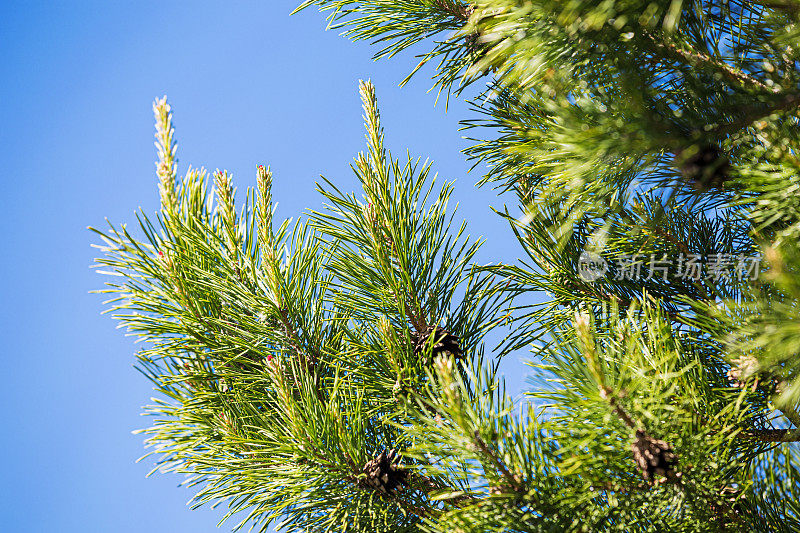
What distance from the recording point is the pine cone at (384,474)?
584 millimetres

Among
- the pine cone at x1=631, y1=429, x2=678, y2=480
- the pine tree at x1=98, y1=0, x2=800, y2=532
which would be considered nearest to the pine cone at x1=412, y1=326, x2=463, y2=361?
the pine tree at x1=98, y1=0, x2=800, y2=532

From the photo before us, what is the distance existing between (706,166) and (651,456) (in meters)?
0.27

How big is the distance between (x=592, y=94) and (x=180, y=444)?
21.5 inches

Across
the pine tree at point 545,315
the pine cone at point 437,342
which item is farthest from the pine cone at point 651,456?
the pine cone at point 437,342

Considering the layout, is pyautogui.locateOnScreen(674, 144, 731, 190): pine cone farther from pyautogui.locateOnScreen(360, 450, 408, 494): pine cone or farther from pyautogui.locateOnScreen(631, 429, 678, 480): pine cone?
pyautogui.locateOnScreen(360, 450, 408, 494): pine cone

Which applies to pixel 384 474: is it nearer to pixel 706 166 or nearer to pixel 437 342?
pixel 437 342

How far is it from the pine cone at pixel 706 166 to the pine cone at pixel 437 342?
263 millimetres

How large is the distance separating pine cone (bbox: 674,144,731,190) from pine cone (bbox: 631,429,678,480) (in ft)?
0.73

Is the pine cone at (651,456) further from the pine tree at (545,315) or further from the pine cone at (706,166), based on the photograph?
the pine cone at (706,166)

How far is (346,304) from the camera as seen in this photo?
0.67m

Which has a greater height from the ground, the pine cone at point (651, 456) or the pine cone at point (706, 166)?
the pine cone at point (706, 166)

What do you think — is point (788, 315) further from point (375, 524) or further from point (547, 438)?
point (375, 524)

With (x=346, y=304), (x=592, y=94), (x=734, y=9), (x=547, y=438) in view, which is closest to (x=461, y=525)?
(x=547, y=438)

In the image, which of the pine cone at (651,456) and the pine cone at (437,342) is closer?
the pine cone at (651,456)
